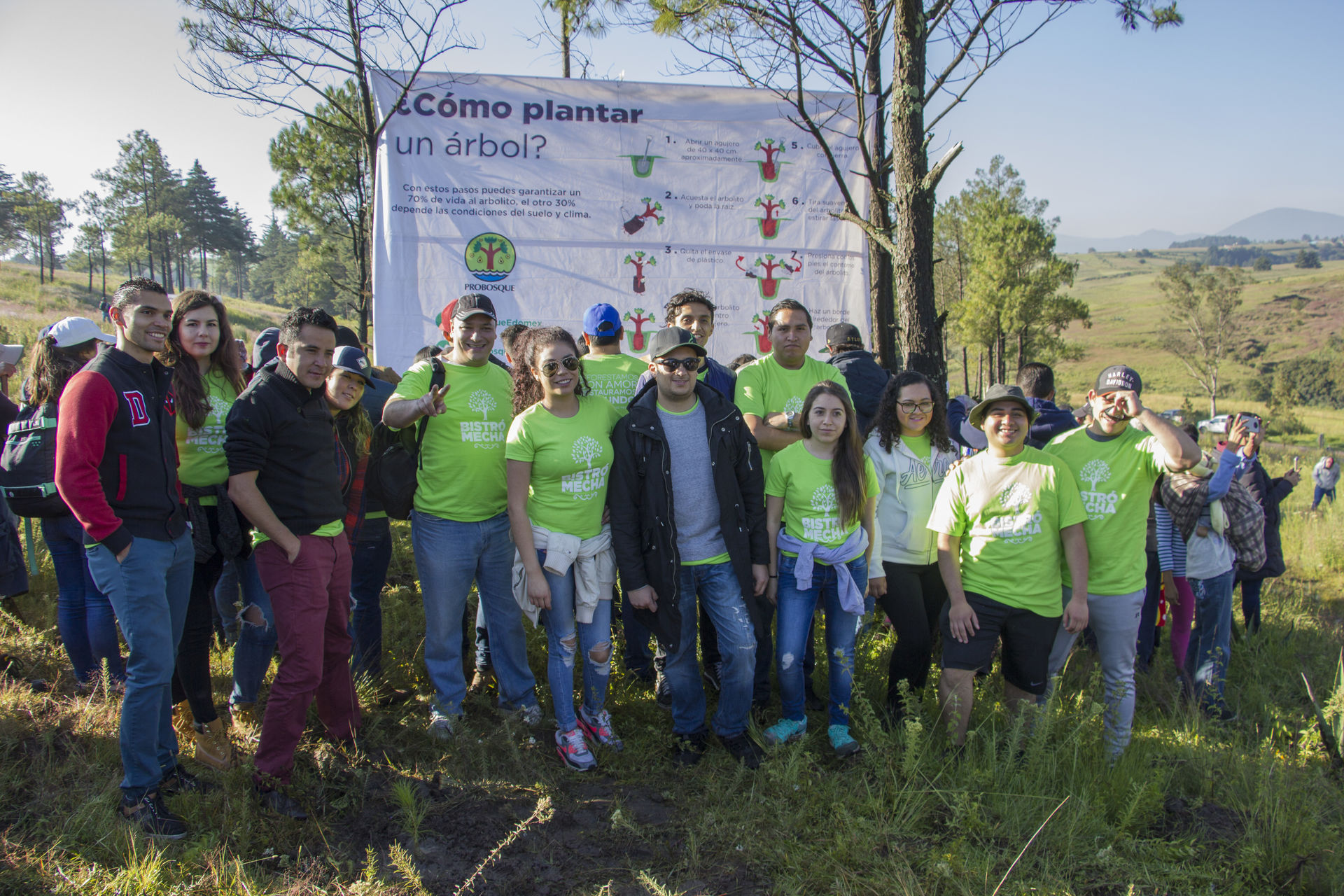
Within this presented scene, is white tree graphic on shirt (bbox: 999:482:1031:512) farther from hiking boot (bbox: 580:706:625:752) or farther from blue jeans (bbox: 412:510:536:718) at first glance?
blue jeans (bbox: 412:510:536:718)

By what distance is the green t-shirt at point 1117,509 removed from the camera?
11.3 feet

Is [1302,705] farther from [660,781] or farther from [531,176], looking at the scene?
[531,176]

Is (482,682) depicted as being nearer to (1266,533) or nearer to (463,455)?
(463,455)

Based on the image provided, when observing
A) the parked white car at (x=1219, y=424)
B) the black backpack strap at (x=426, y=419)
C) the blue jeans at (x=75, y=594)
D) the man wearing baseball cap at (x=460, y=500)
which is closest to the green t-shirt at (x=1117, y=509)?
the parked white car at (x=1219, y=424)

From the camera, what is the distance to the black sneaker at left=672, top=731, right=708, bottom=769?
3.52 meters

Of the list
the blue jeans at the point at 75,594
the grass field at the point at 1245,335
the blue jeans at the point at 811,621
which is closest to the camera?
the blue jeans at the point at 811,621

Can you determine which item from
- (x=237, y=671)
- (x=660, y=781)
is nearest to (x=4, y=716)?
(x=237, y=671)

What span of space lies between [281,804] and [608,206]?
15.4ft

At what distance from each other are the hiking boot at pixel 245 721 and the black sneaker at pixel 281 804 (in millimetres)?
634

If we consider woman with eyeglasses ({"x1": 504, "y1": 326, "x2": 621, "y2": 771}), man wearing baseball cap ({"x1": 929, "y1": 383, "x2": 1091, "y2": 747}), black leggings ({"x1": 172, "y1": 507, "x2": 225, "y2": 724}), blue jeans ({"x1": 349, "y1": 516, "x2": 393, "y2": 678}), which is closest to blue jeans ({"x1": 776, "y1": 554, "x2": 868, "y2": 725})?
man wearing baseball cap ({"x1": 929, "y1": 383, "x2": 1091, "y2": 747})

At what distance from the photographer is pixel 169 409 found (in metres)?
3.06

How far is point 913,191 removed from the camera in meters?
5.54

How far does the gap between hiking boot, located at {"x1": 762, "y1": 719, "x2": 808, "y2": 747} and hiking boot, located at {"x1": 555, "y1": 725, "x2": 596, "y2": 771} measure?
0.86 metres

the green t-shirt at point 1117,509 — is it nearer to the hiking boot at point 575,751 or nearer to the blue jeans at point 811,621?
the blue jeans at point 811,621
